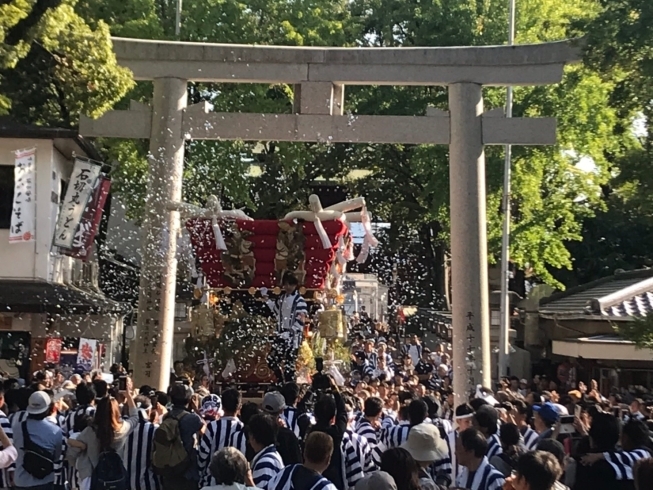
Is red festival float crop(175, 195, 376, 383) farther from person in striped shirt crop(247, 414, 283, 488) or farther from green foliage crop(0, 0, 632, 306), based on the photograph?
green foliage crop(0, 0, 632, 306)

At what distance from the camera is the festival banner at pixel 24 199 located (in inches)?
709

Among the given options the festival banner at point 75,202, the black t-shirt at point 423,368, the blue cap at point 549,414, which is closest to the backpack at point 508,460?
the blue cap at point 549,414

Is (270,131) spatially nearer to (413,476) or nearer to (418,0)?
(413,476)

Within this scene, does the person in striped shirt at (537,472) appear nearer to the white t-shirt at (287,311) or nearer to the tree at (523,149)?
the white t-shirt at (287,311)

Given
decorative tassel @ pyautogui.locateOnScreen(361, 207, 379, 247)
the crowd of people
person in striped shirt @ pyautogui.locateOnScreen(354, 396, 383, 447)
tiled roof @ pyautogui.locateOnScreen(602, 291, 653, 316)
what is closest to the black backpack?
the crowd of people

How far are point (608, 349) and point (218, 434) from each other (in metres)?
10.7

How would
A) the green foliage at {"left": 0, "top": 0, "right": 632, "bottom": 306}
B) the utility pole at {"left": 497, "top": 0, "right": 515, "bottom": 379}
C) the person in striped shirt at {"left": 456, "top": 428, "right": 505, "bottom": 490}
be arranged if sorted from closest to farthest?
1. the person in striped shirt at {"left": 456, "top": 428, "right": 505, "bottom": 490}
2. the utility pole at {"left": 497, "top": 0, "right": 515, "bottom": 379}
3. the green foliage at {"left": 0, "top": 0, "right": 632, "bottom": 306}

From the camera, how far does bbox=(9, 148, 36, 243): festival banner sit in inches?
709

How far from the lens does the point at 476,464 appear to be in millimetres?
5527

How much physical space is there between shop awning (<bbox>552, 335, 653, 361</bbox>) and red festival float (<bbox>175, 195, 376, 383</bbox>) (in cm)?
525

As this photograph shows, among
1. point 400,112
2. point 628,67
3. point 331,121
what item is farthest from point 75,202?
point 628,67

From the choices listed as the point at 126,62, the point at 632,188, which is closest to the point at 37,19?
the point at 126,62

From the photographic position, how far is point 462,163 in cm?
1418

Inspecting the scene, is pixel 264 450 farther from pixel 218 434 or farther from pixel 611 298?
pixel 611 298
